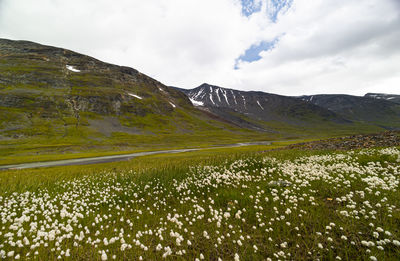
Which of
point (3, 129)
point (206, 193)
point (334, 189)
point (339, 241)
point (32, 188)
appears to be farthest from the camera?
point (3, 129)

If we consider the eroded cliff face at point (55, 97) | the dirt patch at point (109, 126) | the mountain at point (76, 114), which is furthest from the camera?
the dirt patch at point (109, 126)

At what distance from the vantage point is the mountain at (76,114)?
311ft

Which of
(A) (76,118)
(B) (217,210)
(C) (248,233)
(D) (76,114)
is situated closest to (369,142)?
(B) (217,210)

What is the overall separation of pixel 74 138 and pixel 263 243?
115480mm

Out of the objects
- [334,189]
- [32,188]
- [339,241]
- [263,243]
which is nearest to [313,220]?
[339,241]

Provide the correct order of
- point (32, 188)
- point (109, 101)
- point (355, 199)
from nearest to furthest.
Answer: point (355, 199) → point (32, 188) → point (109, 101)

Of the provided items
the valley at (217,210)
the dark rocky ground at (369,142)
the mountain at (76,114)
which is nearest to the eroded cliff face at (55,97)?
the mountain at (76,114)

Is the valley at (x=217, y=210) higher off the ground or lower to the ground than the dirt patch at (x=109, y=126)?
higher

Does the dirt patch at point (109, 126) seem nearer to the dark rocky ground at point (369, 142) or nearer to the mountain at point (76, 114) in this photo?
the mountain at point (76, 114)

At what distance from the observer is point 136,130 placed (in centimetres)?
13400

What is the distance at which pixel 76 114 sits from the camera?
132 m

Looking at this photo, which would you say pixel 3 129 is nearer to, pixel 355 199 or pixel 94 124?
pixel 94 124

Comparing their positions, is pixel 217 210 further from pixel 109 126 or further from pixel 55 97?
pixel 55 97

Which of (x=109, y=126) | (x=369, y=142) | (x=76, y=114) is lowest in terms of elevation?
(x=109, y=126)
